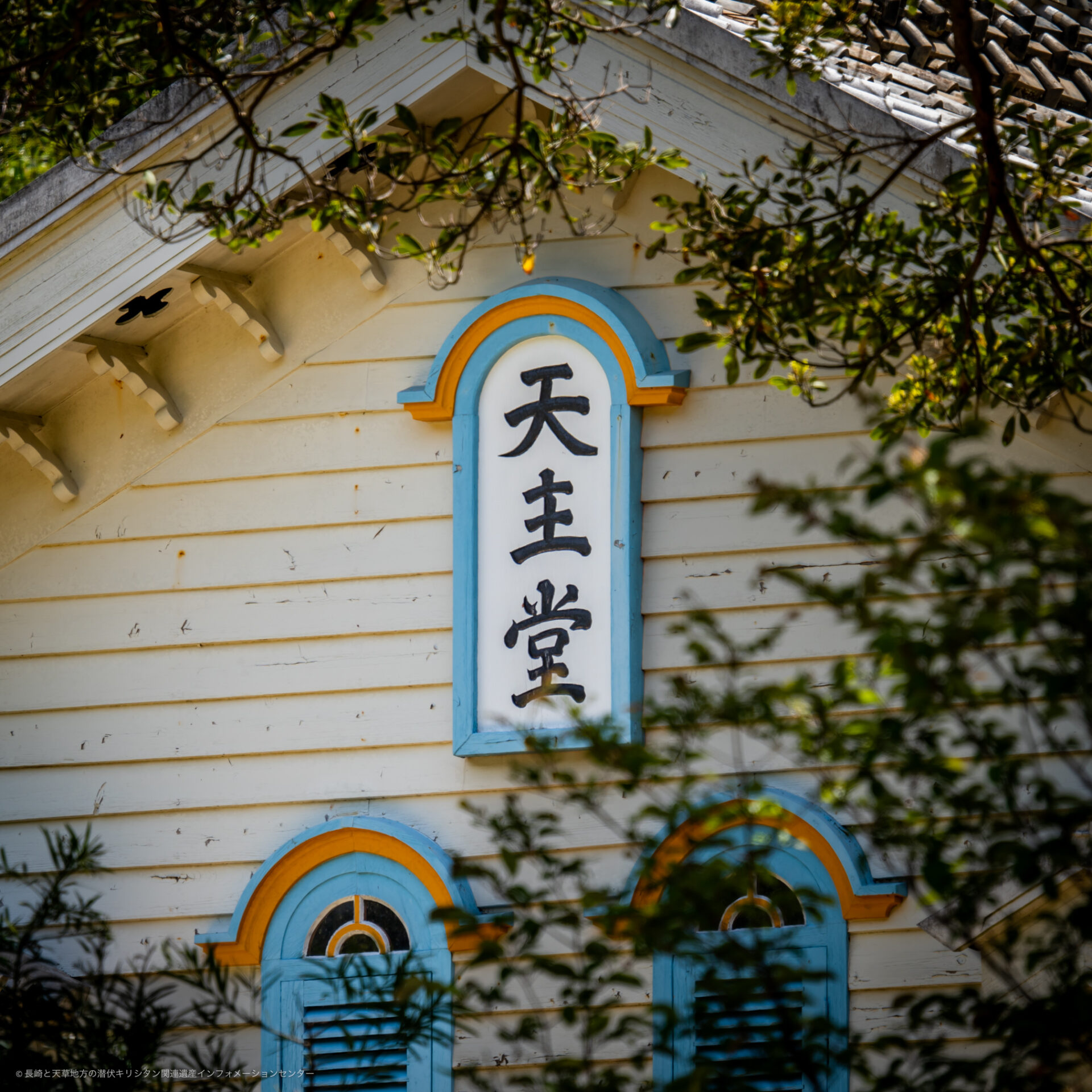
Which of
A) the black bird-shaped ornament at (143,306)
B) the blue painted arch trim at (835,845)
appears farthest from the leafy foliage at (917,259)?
the black bird-shaped ornament at (143,306)

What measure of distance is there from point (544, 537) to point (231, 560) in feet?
4.42

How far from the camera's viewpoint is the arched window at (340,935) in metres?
4.95

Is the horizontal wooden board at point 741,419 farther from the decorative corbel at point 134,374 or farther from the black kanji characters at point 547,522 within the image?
the decorative corbel at point 134,374

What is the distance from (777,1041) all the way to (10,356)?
3.88 m

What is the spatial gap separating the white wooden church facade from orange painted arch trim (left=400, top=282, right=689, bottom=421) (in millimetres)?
13

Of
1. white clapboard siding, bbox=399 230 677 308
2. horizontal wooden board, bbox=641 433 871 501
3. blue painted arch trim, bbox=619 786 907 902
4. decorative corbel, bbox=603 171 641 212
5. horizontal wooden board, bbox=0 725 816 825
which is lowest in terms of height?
blue painted arch trim, bbox=619 786 907 902

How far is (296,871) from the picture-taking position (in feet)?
16.9

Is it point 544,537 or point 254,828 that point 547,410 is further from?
point 254,828

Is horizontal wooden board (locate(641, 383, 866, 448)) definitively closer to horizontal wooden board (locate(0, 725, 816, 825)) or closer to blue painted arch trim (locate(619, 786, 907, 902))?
horizontal wooden board (locate(0, 725, 816, 825))

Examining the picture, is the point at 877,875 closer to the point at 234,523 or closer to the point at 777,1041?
the point at 777,1041

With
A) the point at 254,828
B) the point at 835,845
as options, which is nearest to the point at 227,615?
the point at 254,828

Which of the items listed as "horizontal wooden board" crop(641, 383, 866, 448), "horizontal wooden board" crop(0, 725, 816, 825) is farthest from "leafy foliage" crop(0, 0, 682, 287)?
"horizontal wooden board" crop(0, 725, 816, 825)

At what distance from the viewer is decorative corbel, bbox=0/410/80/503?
217 inches

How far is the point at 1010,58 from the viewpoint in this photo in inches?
232
